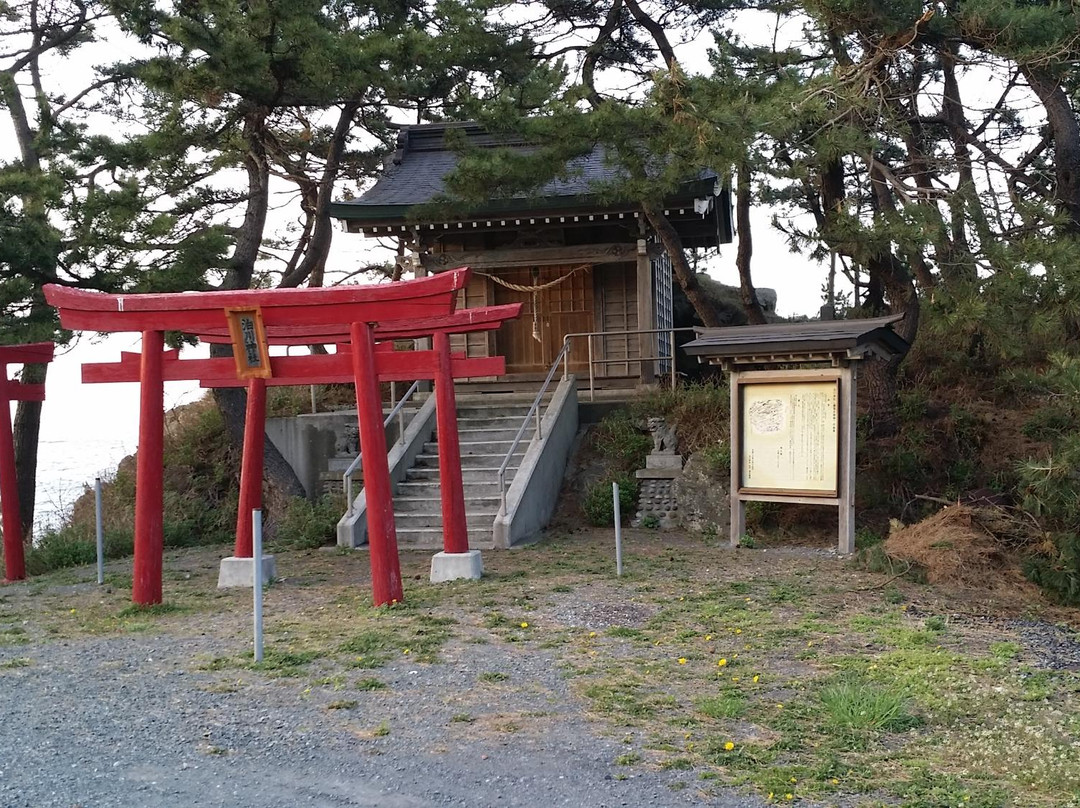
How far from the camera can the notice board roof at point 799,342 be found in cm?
1059

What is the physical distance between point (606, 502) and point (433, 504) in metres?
2.41

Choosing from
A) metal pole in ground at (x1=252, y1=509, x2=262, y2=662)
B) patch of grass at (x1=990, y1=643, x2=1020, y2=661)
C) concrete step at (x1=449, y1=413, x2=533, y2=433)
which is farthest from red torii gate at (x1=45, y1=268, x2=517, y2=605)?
concrete step at (x1=449, y1=413, x2=533, y2=433)

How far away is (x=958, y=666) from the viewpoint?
6582 mm

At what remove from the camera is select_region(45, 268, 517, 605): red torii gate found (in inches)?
348

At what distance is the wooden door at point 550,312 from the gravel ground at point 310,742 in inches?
442

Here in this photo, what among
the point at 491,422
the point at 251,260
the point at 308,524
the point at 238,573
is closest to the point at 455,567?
the point at 238,573

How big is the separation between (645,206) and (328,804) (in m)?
10.5

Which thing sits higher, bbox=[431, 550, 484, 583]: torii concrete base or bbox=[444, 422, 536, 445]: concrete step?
bbox=[444, 422, 536, 445]: concrete step

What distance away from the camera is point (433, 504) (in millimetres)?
13352

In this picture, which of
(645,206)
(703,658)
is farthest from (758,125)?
(703,658)

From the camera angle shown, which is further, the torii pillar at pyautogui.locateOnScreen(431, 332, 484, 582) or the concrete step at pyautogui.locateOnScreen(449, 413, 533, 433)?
the concrete step at pyautogui.locateOnScreen(449, 413, 533, 433)

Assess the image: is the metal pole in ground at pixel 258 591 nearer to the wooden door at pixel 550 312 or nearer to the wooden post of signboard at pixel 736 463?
the wooden post of signboard at pixel 736 463

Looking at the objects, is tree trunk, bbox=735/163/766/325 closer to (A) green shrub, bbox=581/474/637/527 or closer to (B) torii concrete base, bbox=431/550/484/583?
(A) green shrub, bbox=581/474/637/527

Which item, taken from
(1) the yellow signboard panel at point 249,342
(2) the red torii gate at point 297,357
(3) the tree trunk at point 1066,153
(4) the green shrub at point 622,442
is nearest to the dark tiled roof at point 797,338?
(3) the tree trunk at point 1066,153
